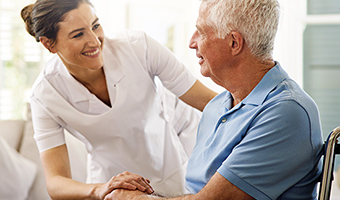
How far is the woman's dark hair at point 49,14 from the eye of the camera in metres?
1.50

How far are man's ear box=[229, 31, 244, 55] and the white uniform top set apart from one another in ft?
1.66

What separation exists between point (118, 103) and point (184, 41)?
267 centimetres

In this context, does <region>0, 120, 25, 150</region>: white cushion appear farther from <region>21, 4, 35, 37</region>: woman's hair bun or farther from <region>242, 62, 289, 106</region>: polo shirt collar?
<region>242, 62, 289, 106</region>: polo shirt collar

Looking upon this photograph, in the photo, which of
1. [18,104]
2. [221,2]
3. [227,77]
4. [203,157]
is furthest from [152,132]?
[18,104]

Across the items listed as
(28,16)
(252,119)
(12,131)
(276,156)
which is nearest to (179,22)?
(12,131)

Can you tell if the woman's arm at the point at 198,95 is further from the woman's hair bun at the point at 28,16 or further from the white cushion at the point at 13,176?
the white cushion at the point at 13,176

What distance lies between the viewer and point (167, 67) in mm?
1710

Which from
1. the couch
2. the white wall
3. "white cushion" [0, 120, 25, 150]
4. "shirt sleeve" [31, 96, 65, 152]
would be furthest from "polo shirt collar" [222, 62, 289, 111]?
the white wall

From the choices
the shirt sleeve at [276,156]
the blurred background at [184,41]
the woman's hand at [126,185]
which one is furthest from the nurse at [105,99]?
the blurred background at [184,41]

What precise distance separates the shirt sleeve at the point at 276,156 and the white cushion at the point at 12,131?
7.14ft

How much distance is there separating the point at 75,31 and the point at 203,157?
655 mm

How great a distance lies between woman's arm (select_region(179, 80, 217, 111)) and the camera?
1.71m

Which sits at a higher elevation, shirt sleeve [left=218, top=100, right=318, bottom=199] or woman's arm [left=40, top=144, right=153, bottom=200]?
shirt sleeve [left=218, top=100, right=318, bottom=199]

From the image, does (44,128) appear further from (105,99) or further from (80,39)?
(80,39)
